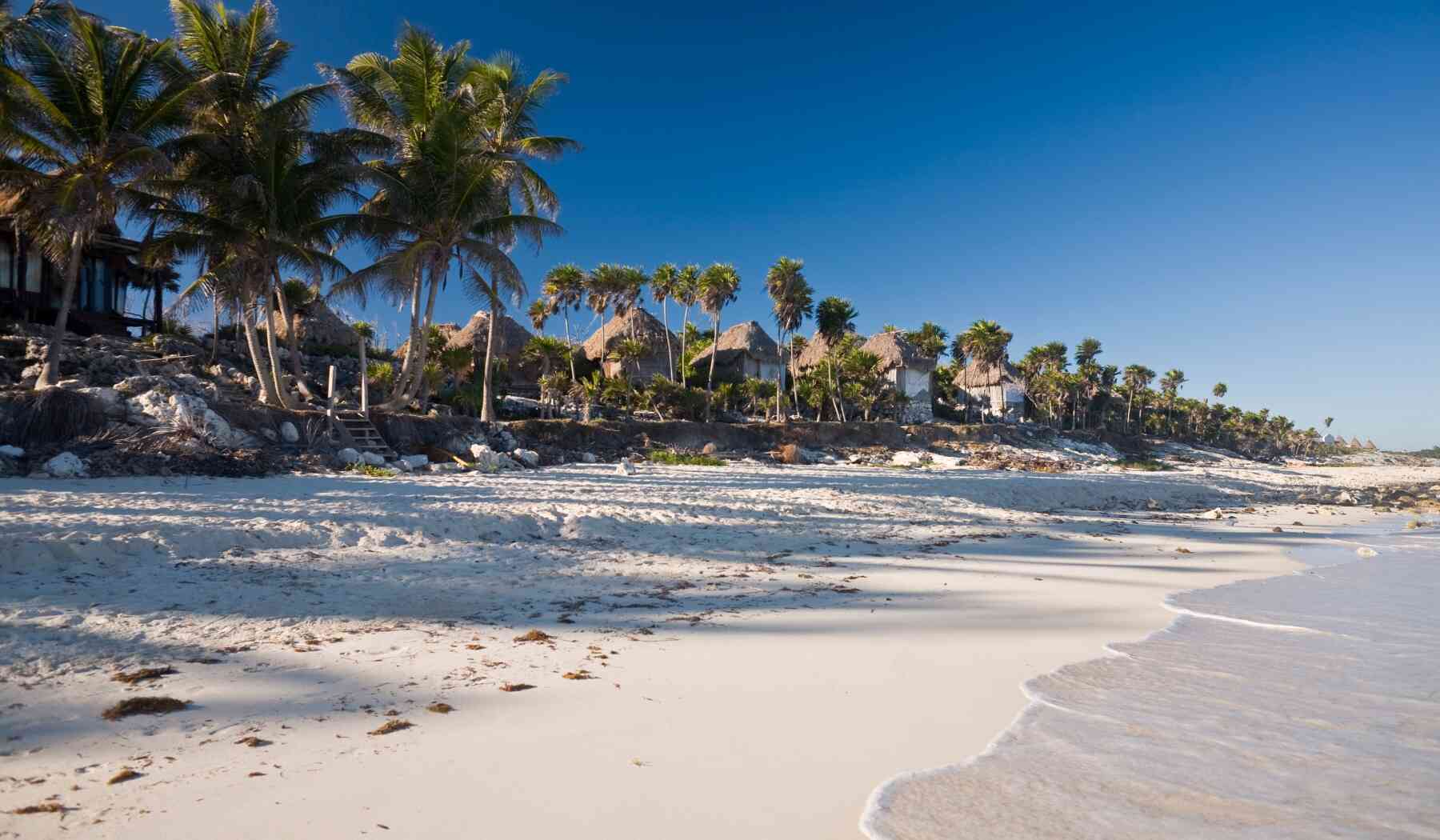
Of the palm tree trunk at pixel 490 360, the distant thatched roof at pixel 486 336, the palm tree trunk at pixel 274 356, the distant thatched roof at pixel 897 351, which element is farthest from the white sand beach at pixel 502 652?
the distant thatched roof at pixel 897 351

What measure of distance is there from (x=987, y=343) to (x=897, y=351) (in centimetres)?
794

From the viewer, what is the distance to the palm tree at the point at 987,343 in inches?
1874

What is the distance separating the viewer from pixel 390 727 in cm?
309

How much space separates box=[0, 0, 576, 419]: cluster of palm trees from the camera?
520 inches

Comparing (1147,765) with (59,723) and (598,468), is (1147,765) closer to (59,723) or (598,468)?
(59,723)

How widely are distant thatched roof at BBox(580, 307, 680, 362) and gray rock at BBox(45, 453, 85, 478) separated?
93.1ft

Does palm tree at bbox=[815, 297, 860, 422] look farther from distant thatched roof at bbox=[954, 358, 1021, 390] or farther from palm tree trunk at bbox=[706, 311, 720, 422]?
distant thatched roof at bbox=[954, 358, 1021, 390]

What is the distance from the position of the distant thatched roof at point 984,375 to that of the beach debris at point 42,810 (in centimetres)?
5201

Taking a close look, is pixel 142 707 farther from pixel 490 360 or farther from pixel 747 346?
pixel 747 346

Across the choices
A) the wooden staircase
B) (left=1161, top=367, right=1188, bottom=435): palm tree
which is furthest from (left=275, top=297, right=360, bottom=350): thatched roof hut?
(left=1161, top=367, right=1188, bottom=435): palm tree

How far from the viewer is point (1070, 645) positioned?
16.1 ft

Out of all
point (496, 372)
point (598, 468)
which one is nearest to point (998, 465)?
point (598, 468)

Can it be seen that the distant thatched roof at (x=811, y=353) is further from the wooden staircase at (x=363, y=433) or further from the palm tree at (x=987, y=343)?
the wooden staircase at (x=363, y=433)

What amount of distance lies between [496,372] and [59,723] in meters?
26.4
